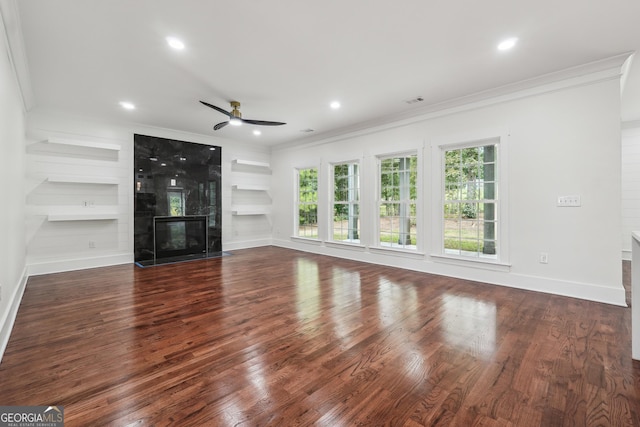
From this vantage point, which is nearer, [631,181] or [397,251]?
[397,251]

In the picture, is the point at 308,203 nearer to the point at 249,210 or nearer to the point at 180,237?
the point at 249,210

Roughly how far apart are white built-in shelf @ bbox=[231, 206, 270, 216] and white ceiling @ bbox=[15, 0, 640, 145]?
306 cm

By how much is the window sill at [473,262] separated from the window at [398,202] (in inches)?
23.1

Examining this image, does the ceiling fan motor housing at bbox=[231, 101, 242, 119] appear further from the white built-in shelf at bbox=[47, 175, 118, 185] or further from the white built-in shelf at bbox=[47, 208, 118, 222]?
the white built-in shelf at bbox=[47, 208, 118, 222]

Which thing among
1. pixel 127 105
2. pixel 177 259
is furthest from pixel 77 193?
pixel 177 259

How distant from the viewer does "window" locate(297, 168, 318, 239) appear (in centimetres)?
699

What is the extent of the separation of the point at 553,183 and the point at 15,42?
19.7 ft

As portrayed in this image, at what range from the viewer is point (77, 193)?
5125 mm

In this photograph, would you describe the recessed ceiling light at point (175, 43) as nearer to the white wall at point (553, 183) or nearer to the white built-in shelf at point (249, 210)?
the white wall at point (553, 183)

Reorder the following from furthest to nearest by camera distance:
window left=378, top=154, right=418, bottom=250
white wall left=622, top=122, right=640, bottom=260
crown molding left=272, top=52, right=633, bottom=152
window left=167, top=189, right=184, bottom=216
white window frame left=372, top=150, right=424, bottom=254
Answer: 1. window left=167, top=189, right=184, bottom=216
2. white wall left=622, top=122, right=640, bottom=260
3. window left=378, top=154, right=418, bottom=250
4. white window frame left=372, top=150, right=424, bottom=254
5. crown molding left=272, top=52, right=633, bottom=152

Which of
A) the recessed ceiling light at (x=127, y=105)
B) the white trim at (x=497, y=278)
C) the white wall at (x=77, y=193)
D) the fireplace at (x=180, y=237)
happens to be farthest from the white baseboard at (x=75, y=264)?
the white trim at (x=497, y=278)

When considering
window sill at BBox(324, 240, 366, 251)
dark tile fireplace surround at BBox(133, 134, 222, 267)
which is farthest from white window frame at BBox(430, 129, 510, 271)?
dark tile fireplace surround at BBox(133, 134, 222, 267)

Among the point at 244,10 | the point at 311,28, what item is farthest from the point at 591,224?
the point at 244,10

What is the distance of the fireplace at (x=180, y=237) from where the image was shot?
600 centimetres
